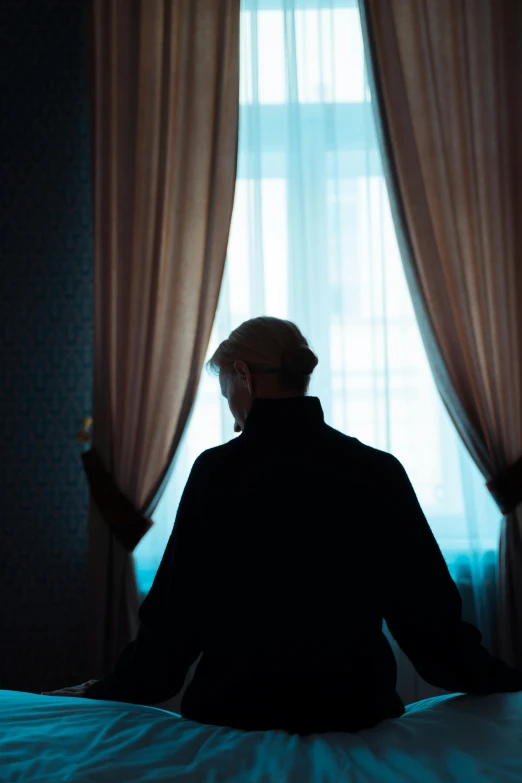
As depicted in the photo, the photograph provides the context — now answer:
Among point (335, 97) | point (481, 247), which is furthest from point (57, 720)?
point (335, 97)

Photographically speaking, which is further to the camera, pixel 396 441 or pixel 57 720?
pixel 396 441

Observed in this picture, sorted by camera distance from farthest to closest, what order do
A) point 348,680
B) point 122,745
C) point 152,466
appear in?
point 152,466 < point 348,680 < point 122,745

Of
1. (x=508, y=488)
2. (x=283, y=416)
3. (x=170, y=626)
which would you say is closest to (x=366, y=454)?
(x=283, y=416)

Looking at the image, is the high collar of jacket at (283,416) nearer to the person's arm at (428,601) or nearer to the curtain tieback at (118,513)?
the person's arm at (428,601)

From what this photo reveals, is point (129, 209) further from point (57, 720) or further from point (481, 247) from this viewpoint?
point (57, 720)

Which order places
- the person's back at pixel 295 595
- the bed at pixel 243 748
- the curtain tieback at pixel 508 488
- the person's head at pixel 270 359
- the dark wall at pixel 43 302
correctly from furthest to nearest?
the dark wall at pixel 43 302, the curtain tieback at pixel 508 488, the person's head at pixel 270 359, the person's back at pixel 295 595, the bed at pixel 243 748

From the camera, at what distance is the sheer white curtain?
2432mm

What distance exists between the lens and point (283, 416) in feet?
4.17

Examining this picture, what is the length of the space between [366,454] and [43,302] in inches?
65.4

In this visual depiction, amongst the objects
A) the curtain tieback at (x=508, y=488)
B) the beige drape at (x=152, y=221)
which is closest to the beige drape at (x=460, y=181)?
the curtain tieback at (x=508, y=488)

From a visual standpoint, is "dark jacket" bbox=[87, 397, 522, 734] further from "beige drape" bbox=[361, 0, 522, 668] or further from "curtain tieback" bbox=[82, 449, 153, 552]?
"beige drape" bbox=[361, 0, 522, 668]

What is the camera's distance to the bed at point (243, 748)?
0.92 m

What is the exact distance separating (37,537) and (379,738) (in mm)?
1728

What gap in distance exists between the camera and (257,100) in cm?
245
